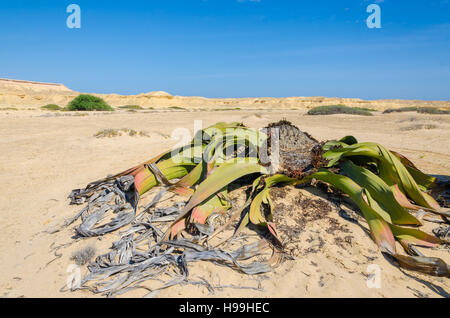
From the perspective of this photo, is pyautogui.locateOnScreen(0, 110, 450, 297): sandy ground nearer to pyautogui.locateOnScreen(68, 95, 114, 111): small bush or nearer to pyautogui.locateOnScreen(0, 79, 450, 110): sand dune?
pyautogui.locateOnScreen(68, 95, 114, 111): small bush

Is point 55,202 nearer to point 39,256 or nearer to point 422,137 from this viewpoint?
point 39,256

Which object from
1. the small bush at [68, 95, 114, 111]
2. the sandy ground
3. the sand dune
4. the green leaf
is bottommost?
the sandy ground

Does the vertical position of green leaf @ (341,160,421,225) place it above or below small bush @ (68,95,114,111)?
below

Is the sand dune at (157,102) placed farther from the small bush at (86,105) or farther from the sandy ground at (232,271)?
the sandy ground at (232,271)

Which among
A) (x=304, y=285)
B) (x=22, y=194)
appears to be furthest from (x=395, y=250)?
(x=22, y=194)

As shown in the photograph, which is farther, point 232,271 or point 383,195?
point 383,195

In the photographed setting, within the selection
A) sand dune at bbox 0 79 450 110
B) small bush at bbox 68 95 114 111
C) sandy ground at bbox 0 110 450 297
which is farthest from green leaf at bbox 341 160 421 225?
sand dune at bbox 0 79 450 110

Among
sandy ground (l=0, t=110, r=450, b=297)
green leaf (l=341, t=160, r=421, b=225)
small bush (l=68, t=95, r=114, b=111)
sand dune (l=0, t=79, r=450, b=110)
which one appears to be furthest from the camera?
sand dune (l=0, t=79, r=450, b=110)

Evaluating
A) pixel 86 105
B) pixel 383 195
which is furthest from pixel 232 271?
pixel 86 105

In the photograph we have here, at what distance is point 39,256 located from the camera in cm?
184

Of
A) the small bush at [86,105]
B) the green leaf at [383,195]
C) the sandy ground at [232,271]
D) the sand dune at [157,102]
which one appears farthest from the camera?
the sand dune at [157,102]

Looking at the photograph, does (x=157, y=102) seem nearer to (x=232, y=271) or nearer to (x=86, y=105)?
(x=86, y=105)

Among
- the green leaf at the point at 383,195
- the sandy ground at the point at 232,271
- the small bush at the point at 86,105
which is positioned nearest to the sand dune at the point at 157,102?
the small bush at the point at 86,105
